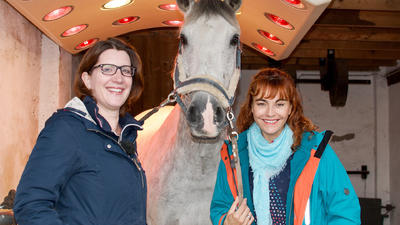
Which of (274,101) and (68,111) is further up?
(274,101)

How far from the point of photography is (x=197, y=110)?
68.5 inches

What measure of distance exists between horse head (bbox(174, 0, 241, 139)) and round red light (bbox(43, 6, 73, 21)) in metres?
1.06

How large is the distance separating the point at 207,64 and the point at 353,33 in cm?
349

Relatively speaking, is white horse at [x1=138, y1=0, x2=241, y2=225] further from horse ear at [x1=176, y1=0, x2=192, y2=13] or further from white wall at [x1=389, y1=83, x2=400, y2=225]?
white wall at [x1=389, y1=83, x2=400, y2=225]

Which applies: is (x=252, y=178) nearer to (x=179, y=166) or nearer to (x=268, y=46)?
(x=179, y=166)

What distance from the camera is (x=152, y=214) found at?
2205 millimetres

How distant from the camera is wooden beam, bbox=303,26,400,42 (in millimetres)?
4719

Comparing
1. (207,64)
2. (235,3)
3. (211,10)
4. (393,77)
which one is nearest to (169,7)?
(235,3)

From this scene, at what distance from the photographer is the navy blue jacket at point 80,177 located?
113 centimetres

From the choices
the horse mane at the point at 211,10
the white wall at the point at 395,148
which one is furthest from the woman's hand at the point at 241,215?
the white wall at the point at 395,148

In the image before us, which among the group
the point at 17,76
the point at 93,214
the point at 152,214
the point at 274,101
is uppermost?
the point at 17,76

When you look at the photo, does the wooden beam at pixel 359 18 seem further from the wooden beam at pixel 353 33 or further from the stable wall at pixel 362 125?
the stable wall at pixel 362 125

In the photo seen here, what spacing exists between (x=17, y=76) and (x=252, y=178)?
6.62 feet

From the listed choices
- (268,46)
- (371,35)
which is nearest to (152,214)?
(268,46)
